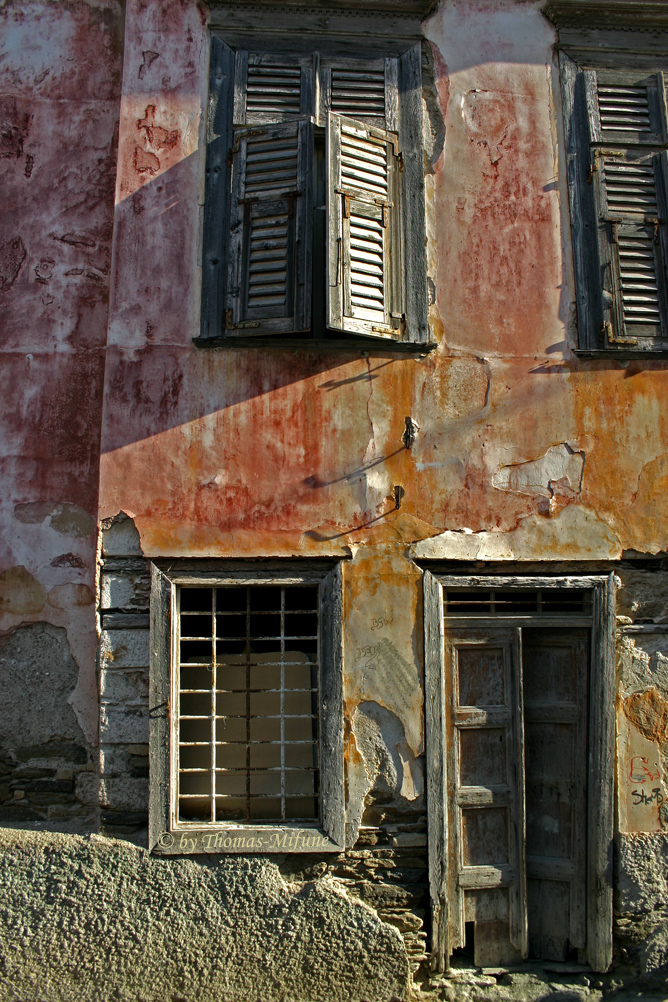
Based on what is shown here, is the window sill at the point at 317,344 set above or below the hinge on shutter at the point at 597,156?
below

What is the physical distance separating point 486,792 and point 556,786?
493mm

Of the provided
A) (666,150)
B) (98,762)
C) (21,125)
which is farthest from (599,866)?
(21,125)

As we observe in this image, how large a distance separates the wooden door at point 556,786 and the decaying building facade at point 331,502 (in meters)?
0.02

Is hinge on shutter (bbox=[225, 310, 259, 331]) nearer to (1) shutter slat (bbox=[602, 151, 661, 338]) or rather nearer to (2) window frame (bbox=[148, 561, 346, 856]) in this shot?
(2) window frame (bbox=[148, 561, 346, 856])

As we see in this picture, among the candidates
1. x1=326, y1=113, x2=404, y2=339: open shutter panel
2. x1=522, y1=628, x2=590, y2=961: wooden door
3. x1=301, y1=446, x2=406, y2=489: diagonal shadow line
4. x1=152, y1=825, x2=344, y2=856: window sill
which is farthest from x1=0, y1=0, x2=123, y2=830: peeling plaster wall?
x1=522, y1=628, x2=590, y2=961: wooden door

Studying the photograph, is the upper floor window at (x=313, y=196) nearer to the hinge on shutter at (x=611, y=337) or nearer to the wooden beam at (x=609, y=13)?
the wooden beam at (x=609, y=13)

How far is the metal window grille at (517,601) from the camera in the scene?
15.6 feet

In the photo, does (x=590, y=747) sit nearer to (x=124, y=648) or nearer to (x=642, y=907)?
(x=642, y=907)

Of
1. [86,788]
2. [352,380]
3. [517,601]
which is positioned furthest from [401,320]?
[86,788]

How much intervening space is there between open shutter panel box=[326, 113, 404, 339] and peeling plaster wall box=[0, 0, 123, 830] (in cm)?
168

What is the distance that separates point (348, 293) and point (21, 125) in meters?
2.76

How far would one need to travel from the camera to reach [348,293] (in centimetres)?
468

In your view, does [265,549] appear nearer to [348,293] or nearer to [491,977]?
[348,293]

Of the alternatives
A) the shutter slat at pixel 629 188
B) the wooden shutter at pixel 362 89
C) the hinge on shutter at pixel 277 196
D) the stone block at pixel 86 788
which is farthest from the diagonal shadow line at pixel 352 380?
the stone block at pixel 86 788
